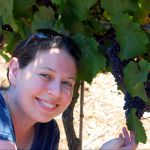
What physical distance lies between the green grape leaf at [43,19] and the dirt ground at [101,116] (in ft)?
6.73

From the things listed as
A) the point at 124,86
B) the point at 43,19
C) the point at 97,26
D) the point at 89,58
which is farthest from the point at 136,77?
the point at 43,19

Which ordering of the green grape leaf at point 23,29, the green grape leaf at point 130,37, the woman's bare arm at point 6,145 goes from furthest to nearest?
the green grape leaf at point 23,29 < the green grape leaf at point 130,37 < the woman's bare arm at point 6,145

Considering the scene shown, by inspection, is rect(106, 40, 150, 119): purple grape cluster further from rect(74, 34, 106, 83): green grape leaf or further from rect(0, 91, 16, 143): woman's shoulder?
rect(0, 91, 16, 143): woman's shoulder

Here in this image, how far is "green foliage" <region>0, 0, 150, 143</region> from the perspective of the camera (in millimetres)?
1812

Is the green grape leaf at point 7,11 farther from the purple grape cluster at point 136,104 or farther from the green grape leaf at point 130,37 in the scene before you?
the purple grape cluster at point 136,104

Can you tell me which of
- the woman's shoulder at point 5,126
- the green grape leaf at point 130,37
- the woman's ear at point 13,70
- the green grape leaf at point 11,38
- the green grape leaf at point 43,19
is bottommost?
the woman's shoulder at point 5,126

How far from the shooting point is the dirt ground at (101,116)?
417 cm

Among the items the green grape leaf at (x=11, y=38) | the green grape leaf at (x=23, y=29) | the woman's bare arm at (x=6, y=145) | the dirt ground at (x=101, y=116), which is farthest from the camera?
the dirt ground at (x=101, y=116)

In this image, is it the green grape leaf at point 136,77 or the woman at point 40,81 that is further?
the woman at point 40,81

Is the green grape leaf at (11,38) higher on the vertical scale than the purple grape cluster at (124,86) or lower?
higher

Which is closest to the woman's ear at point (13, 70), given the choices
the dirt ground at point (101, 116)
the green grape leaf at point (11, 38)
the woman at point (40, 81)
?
the woman at point (40, 81)

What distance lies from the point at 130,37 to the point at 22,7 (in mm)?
494

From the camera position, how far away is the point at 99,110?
15.1 feet

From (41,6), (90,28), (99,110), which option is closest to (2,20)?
(41,6)
